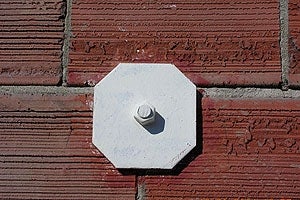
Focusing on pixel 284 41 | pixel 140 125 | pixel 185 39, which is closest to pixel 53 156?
pixel 140 125

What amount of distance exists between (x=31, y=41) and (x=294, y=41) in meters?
0.50

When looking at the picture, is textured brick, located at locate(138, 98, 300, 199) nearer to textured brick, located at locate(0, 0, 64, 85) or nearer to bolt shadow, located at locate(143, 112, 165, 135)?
bolt shadow, located at locate(143, 112, 165, 135)

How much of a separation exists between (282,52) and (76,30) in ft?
1.30

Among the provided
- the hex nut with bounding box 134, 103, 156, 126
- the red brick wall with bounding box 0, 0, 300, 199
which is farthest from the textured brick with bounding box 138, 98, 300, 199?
the hex nut with bounding box 134, 103, 156, 126

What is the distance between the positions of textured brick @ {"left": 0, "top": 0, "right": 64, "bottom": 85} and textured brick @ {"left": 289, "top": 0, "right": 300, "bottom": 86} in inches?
17.4

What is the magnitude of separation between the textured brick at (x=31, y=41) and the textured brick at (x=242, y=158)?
0.28 meters

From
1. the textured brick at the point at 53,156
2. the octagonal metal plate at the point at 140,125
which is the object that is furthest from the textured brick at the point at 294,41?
the textured brick at the point at 53,156

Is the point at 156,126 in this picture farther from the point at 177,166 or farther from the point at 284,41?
the point at 284,41

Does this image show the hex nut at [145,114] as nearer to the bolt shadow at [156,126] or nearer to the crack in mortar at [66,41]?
the bolt shadow at [156,126]

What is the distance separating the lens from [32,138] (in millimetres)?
1159

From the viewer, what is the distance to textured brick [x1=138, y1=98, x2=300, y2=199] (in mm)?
1139

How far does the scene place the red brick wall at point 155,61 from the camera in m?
1.14

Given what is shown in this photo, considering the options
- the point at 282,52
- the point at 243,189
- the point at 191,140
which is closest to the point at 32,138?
the point at 191,140

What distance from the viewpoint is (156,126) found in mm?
1146
